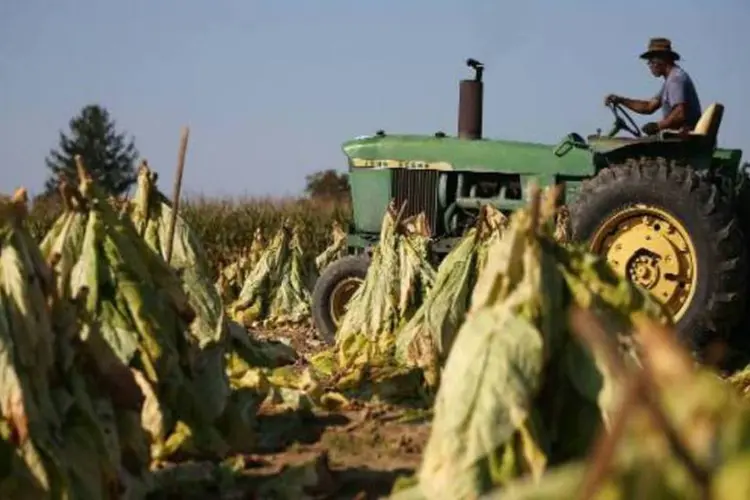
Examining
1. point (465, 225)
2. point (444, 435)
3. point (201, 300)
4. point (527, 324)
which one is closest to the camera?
point (444, 435)

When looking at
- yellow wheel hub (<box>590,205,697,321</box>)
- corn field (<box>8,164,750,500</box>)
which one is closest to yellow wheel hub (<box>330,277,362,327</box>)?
corn field (<box>8,164,750,500</box>)

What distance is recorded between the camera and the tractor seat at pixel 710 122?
29.8 feet

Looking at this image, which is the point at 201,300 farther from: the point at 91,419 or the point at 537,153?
the point at 537,153

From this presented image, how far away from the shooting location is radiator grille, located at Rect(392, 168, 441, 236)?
11562 mm

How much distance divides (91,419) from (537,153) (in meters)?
7.31

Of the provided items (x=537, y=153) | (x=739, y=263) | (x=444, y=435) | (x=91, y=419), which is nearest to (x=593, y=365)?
(x=444, y=435)

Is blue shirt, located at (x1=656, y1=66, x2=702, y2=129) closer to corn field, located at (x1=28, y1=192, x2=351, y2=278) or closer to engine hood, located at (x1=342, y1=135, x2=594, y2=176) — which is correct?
engine hood, located at (x1=342, y1=135, x2=594, y2=176)

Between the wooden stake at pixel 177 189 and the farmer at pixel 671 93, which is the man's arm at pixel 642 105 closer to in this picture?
the farmer at pixel 671 93

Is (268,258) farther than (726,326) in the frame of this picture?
Yes

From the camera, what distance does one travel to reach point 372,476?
5.36 meters

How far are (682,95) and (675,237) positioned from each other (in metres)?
1.37

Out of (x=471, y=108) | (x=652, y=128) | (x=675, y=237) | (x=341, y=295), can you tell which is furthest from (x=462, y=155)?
(x=675, y=237)

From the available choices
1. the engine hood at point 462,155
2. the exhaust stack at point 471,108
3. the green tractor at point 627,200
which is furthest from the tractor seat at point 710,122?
the exhaust stack at point 471,108

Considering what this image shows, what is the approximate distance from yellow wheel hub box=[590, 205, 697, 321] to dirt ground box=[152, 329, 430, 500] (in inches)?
101
